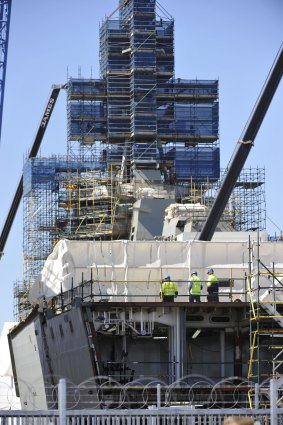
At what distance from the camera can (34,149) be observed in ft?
302

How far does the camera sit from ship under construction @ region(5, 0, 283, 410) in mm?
37406

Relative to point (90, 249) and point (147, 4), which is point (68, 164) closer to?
point (147, 4)

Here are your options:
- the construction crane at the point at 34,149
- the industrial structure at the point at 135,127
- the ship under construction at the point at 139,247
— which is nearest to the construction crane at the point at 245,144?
the ship under construction at the point at 139,247

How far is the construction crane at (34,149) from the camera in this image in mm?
90238

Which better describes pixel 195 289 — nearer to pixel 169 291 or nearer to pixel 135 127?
pixel 169 291

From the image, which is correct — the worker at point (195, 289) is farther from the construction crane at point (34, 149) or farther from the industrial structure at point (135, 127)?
the construction crane at point (34, 149)

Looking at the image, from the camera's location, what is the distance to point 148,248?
1657 inches

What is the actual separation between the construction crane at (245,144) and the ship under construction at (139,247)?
0.32 feet

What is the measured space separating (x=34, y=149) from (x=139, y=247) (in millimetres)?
50895

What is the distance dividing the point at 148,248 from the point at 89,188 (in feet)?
109

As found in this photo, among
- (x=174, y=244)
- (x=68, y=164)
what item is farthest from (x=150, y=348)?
(x=68, y=164)

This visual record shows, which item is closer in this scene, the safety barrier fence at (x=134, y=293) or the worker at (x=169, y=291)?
the worker at (x=169, y=291)

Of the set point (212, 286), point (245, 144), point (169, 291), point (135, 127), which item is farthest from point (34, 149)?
point (169, 291)

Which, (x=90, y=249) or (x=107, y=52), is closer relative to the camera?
(x=90, y=249)
